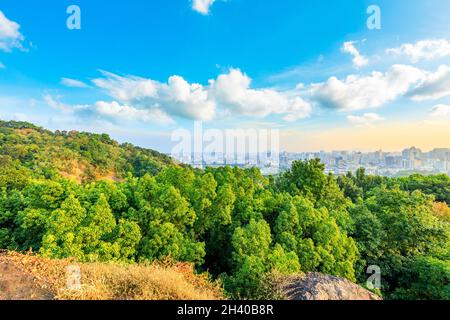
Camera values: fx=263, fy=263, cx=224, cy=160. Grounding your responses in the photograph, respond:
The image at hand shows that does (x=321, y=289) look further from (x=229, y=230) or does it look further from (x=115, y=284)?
(x=229, y=230)

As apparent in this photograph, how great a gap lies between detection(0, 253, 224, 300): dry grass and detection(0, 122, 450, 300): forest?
1.89m

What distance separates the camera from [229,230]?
12.3 metres

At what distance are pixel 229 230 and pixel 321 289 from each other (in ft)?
23.5

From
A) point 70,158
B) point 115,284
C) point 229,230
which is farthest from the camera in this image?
point 70,158

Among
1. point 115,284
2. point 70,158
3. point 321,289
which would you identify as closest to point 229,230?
point 321,289

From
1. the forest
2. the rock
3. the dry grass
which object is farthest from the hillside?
the rock

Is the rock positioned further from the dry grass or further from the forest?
the dry grass

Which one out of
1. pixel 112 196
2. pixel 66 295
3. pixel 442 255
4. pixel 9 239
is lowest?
pixel 442 255

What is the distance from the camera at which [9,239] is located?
37.4 ft

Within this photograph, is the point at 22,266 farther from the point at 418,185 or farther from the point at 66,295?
the point at 418,185

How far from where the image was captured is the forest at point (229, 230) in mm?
8703

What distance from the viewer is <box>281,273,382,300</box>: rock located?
17.2ft

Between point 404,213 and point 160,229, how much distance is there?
12.4 meters
